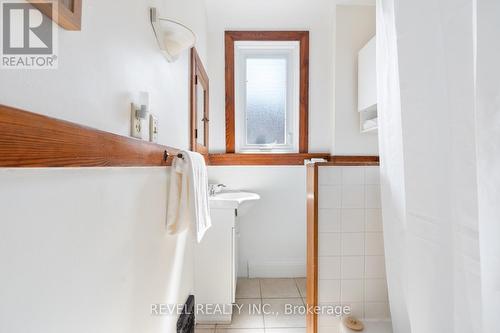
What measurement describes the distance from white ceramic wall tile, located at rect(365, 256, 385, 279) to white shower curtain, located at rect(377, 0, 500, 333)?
0.33 metres

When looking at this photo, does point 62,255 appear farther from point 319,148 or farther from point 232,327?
point 319,148

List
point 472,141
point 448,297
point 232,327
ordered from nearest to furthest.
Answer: point 472,141 → point 448,297 → point 232,327

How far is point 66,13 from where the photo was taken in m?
0.49

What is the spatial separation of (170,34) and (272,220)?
185cm

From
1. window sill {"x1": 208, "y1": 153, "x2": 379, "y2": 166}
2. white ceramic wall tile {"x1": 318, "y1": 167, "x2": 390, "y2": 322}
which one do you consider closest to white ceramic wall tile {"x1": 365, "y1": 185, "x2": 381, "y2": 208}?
white ceramic wall tile {"x1": 318, "y1": 167, "x2": 390, "y2": 322}

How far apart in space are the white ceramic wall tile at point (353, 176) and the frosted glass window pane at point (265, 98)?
128cm

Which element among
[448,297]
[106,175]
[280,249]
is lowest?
[280,249]

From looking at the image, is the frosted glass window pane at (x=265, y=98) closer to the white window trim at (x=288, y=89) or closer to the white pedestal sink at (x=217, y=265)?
the white window trim at (x=288, y=89)

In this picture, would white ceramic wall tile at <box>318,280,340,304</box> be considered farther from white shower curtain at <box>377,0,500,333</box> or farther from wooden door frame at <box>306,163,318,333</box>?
white shower curtain at <box>377,0,500,333</box>

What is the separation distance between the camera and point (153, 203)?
1.00 metres

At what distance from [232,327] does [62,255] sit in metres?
1.54

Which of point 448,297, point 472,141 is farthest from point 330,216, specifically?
point 472,141

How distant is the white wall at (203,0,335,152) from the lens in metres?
2.38

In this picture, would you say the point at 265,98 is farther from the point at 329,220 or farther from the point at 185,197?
the point at 185,197
